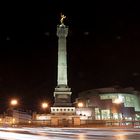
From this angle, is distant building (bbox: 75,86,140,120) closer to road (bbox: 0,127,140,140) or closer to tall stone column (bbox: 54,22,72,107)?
tall stone column (bbox: 54,22,72,107)

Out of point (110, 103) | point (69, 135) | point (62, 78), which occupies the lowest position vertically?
point (69, 135)

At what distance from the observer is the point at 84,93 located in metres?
103

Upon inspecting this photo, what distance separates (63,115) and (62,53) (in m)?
16.3

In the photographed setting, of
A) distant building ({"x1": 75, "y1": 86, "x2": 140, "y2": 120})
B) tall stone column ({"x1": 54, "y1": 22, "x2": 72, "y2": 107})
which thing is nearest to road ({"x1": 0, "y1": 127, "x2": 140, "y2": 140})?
tall stone column ({"x1": 54, "y1": 22, "x2": 72, "y2": 107})

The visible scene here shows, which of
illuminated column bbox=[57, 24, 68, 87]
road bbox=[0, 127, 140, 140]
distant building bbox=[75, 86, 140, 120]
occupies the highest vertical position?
illuminated column bbox=[57, 24, 68, 87]

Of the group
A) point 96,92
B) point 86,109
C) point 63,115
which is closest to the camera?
point 63,115

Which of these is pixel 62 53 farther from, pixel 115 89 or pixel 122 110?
pixel 115 89

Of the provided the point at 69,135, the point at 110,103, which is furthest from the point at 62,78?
the point at 69,135

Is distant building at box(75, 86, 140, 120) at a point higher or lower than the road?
higher

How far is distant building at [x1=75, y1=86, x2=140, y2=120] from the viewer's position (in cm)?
8250

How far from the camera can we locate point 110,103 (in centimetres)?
8819

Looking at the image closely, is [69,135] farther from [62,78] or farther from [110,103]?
[110,103]

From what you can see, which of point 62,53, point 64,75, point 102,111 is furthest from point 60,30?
point 102,111

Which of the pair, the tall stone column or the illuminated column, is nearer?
the tall stone column
